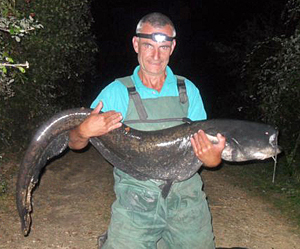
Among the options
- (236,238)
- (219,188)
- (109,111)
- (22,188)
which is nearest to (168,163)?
(109,111)

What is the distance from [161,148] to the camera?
326 cm

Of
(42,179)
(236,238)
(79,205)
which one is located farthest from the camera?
(42,179)

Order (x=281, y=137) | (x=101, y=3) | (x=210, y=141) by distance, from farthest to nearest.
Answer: (x=101, y=3) → (x=281, y=137) → (x=210, y=141)

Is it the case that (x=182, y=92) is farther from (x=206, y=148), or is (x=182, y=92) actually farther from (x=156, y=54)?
(x=206, y=148)

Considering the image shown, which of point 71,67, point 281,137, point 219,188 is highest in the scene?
point 71,67

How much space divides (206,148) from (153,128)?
0.52 meters

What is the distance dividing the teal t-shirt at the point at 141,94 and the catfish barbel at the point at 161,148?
8.3 inches

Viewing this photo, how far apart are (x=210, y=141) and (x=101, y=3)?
70.5 ft

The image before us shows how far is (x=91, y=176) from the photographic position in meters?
6.64

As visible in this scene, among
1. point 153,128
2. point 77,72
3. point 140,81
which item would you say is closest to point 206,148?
point 153,128

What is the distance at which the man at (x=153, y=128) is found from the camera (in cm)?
311

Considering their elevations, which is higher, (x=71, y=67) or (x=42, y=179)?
(x=71, y=67)

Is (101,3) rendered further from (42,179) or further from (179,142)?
(179,142)

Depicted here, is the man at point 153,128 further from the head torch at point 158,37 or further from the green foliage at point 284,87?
the green foliage at point 284,87
